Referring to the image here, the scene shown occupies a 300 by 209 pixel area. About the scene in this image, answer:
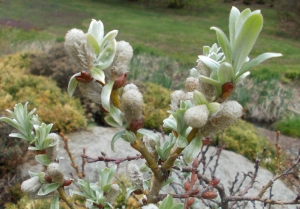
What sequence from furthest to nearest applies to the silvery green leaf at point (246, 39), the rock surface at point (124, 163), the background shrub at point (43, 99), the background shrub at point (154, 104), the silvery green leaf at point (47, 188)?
the background shrub at point (154, 104) → the background shrub at point (43, 99) → the rock surface at point (124, 163) → the silvery green leaf at point (47, 188) → the silvery green leaf at point (246, 39)

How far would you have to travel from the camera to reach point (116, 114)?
2.04 feet

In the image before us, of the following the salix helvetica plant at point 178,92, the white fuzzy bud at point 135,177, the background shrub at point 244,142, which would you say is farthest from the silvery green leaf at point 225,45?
the background shrub at point 244,142

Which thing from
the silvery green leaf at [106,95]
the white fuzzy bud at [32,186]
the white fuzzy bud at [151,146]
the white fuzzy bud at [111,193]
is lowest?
the white fuzzy bud at [111,193]

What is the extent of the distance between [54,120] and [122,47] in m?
3.90

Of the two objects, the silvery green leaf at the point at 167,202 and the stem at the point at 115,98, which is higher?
the stem at the point at 115,98

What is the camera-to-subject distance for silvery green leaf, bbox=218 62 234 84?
538 millimetres

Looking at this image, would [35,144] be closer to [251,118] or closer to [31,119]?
[31,119]

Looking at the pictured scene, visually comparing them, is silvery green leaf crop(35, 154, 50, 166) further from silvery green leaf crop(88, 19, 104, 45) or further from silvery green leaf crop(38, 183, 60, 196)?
silvery green leaf crop(88, 19, 104, 45)

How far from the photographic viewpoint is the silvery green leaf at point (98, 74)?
57 centimetres

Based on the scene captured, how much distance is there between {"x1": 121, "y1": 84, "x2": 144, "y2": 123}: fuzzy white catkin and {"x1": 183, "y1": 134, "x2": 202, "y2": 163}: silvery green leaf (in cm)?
12

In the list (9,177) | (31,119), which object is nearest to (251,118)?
(9,177)

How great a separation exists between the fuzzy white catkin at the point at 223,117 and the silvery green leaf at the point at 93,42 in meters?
0.26

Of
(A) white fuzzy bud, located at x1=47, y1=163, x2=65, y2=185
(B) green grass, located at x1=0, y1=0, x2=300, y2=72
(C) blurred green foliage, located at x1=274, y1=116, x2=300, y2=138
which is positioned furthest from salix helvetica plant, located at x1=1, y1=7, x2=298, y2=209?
(B) green grass, located at x1=0, y1=0, x2=300, y2=72

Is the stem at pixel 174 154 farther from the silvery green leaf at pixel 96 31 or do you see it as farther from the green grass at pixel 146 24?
the green grass at pixel 146 24
